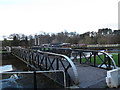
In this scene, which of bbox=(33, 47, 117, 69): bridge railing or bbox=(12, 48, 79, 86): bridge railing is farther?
bbox=(33, 47, 117, 69): bridge railing

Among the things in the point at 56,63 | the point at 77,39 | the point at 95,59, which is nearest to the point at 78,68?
the point at 56,63

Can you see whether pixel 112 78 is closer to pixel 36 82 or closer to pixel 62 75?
pixel 62 75

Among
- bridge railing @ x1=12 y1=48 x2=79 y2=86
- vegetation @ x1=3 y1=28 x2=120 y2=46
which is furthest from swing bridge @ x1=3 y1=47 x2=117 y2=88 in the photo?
vegetation @ x1=3 y1=28 x2=120 y2=46

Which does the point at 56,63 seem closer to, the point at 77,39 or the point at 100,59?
the point at 100,59

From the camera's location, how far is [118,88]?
4441 mm

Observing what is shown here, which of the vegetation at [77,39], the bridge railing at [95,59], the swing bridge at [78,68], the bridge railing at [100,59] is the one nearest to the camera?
the swing bridge at [78,68]

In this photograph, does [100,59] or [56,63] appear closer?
[56,63]

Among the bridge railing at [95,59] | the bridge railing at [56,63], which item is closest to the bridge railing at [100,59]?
the bridge railing at [95,59]

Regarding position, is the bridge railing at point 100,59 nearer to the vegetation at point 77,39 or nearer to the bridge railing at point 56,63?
the bridge railing at point 56,63

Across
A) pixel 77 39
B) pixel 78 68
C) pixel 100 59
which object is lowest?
pixel 78 68

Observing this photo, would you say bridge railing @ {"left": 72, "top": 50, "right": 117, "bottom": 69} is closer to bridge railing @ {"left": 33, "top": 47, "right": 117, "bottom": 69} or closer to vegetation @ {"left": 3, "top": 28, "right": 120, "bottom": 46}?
bridge railing @ {"left": 33, "top": 47, "right": 117, "bottom": 69}

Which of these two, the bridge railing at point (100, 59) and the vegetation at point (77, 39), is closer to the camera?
the bridge railing at point (100, 59)

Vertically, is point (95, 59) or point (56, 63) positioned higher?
point (56, 63)

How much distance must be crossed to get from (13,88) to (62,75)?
2241 mm
